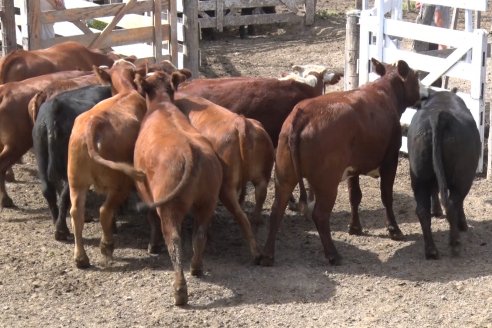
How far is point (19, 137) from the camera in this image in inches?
397

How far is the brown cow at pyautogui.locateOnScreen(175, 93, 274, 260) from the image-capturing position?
857 cm

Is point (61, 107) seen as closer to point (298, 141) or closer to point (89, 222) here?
point (89, 222)

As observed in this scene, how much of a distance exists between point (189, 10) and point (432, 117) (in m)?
6.35

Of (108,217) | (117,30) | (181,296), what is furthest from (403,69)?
(117,30)

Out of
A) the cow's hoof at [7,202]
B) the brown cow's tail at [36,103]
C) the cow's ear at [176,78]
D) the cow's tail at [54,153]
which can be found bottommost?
the cow's hoof at [7,202]

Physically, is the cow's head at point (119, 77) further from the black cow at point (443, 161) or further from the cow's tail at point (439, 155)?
the cow's tail at point (439, 155)

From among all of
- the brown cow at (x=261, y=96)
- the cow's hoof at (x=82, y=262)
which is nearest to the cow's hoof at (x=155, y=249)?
the cow's hoof at (x=82, y=262)

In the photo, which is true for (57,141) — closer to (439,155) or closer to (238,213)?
(238,213)

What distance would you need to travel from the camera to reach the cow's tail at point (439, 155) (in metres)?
8.51

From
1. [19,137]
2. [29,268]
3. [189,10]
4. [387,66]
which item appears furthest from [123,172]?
[189,10]

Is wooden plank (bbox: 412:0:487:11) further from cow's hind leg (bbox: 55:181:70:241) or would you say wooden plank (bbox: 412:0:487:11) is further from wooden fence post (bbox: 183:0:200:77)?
cow's hind leg (bbox: 55:181:70:241)

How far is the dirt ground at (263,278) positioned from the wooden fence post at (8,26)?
118 inches

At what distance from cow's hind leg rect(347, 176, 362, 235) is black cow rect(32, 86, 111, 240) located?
8.47ft

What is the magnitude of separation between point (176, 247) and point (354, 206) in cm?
234
